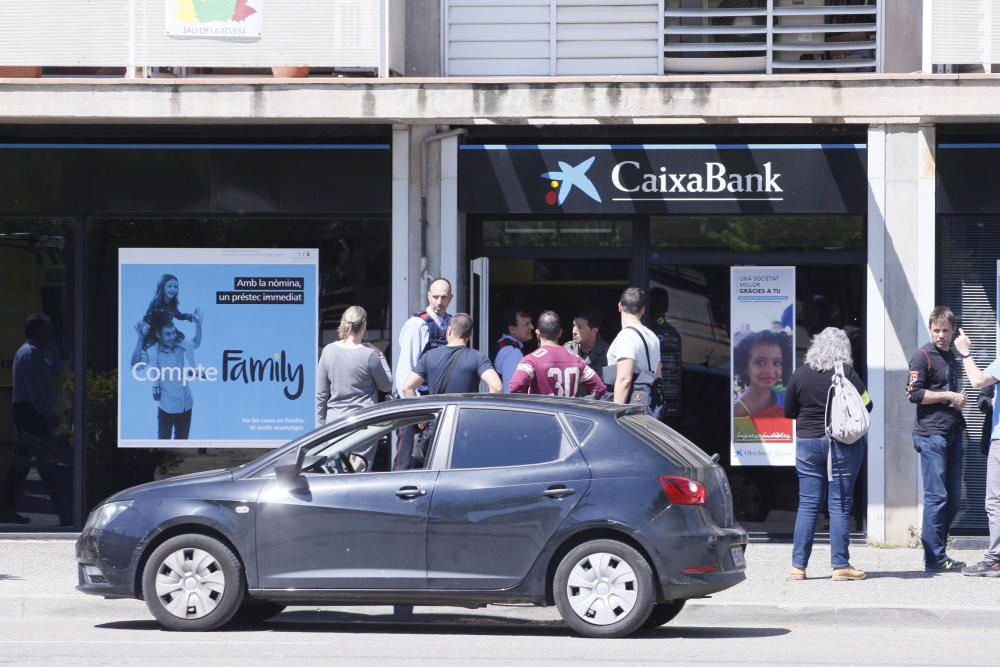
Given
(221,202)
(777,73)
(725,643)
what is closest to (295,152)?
(221,202)

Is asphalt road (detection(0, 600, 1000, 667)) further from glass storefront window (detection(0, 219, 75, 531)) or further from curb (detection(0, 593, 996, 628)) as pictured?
glass storefront window (detection(0, 219, 75, 531))

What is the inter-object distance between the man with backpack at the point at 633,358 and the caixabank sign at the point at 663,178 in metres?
1.44

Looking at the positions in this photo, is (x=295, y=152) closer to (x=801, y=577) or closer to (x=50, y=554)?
(x=50, y=554)

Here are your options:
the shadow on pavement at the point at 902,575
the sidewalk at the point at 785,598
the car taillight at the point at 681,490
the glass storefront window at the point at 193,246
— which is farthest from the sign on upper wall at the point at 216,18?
the shadow on pavement at the point at 902,575

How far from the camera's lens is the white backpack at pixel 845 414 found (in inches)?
399

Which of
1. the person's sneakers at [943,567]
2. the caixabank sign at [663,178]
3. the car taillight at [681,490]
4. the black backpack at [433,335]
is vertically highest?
the caixabank sign at [663,178]

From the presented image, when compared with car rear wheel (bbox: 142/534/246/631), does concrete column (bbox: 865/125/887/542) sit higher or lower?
higher

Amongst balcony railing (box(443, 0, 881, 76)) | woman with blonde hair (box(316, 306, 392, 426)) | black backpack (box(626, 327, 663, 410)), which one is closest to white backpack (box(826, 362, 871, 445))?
black backpack (box(626, 327, 663, 410))

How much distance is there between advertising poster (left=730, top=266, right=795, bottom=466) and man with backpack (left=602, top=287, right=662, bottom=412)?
1560 mm

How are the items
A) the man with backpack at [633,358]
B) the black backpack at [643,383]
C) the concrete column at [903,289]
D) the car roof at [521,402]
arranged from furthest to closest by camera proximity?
the concrete column at [903,289] < the black backpack at [643,383] < the man with backpack at [633,358] < the car roof at [521,402]

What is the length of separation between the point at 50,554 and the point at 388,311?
3559 mm

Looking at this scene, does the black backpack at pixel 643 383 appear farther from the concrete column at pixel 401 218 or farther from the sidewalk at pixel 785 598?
the concrete column at pixel 401 218

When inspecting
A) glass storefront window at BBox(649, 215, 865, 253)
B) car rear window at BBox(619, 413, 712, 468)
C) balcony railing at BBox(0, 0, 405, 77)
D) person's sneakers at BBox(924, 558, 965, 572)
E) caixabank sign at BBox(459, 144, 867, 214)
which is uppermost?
balcony railing at BBox(0, 0, 405, 77)

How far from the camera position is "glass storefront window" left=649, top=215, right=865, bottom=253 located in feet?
41.5
